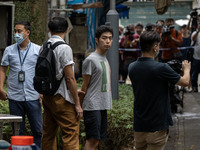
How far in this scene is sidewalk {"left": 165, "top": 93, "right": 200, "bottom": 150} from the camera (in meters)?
8.76

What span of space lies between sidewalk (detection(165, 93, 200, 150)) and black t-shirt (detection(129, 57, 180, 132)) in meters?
3.19

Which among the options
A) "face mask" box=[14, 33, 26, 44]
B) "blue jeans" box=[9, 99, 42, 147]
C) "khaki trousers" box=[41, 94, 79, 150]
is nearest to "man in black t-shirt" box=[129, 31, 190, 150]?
"khaki trousers" box=[41, 94, 79, 150]

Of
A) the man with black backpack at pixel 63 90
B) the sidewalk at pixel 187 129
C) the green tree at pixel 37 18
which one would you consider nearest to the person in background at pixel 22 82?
the man with black backpack at pixel 63 90

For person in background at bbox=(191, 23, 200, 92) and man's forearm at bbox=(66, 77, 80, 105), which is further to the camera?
person in background at bbox=(191, 23, 200, 92)

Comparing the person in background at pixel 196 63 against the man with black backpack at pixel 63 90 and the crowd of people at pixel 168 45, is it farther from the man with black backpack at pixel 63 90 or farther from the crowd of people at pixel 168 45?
the man with black backpack at pixel 63 90

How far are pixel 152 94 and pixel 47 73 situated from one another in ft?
4.45

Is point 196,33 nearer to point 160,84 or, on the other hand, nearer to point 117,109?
point 117,109

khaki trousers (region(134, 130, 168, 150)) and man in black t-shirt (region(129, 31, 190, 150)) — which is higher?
man in black t-shirt (region(129, 31, 190, 150))

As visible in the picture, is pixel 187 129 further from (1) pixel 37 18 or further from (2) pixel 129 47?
(2) pixel 129 47

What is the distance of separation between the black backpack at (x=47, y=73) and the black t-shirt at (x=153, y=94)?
1.11 metres

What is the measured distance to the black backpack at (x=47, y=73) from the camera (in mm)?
6102

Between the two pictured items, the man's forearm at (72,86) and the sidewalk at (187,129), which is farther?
the sidewalk at (187,129)

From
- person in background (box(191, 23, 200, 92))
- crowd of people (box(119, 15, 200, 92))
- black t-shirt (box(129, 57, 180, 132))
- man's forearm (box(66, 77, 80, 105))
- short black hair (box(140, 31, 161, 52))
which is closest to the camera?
black t-shirt (box(129, 57, 180, 132))

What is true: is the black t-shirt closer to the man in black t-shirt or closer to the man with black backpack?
the man in black t-shirt
